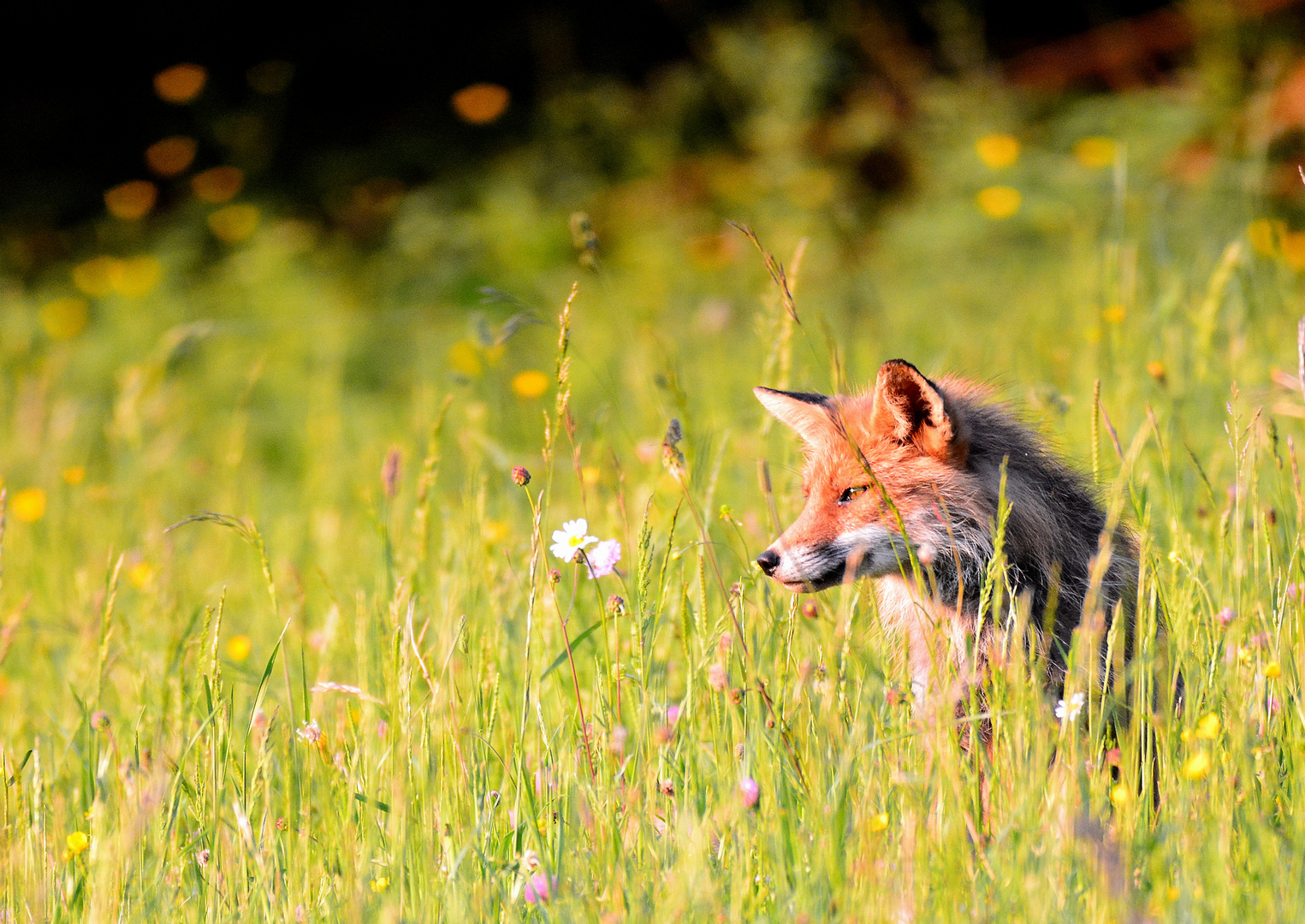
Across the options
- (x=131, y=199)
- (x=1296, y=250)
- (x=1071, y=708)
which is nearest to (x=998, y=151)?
(x=1296, y=250)

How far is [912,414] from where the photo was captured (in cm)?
280

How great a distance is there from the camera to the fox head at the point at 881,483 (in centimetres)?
270

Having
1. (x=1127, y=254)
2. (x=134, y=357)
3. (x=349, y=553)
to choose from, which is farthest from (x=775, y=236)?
(x=134, y=357)

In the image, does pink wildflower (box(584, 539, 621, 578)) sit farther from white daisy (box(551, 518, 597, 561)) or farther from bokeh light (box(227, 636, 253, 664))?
bokeh light (box(227, 636, 253, 664))

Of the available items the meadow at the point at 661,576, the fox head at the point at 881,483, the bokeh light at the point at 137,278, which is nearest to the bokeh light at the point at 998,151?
the meadow at the point at 661,576

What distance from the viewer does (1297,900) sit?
1.72 meters

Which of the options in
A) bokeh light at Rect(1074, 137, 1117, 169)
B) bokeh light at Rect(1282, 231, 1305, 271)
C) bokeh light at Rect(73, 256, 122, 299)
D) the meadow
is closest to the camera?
the meadow

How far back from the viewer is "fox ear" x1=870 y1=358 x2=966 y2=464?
2.68 m

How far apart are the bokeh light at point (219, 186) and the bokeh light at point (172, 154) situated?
0.60 feet

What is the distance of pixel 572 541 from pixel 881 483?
0.71 meters

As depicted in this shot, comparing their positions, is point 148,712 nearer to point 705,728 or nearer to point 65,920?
point 65,920

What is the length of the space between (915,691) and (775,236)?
5041 mm

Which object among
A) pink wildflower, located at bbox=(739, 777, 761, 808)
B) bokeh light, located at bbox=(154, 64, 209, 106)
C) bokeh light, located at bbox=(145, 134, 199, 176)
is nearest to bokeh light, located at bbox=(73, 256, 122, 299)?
bokeh light, located at bbox=(145, 134, 199, 176)

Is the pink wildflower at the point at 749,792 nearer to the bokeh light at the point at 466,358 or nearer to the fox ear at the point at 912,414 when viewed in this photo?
the fox ear at the point at 912,414
